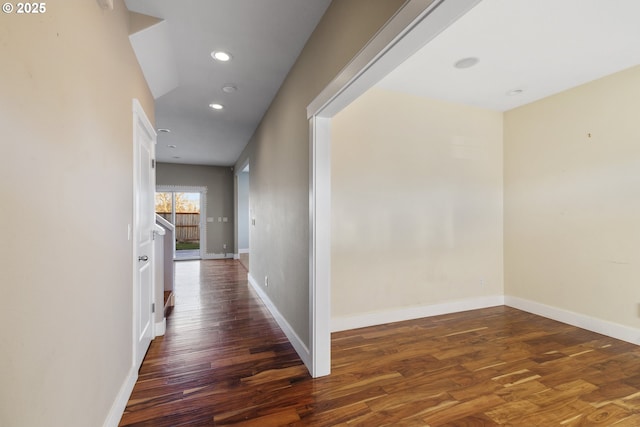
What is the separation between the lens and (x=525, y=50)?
252 centimetres

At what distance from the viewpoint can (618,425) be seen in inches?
67.1

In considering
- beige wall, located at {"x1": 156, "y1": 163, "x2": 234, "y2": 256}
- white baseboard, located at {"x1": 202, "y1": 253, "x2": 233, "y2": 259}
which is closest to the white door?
beige wall, located at {"x1": 156, "y1": 163, "x2": 234, "y2": 256}

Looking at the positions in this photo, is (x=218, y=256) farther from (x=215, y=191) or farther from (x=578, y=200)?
(x=578, y=200)

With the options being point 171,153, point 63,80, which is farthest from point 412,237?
point 171,153

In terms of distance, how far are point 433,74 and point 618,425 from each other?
3.10 metres

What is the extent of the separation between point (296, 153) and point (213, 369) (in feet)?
6.51

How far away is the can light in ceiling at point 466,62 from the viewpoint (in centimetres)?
267

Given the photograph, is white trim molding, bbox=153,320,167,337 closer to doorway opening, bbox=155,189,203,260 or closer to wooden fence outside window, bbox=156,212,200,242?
doorway opening, bbox=155,189,203,260

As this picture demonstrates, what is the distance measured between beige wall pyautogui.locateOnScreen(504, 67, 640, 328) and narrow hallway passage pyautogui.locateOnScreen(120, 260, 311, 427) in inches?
128

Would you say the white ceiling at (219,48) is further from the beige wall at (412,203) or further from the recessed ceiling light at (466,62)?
the recessed ceiling light at (466,62)

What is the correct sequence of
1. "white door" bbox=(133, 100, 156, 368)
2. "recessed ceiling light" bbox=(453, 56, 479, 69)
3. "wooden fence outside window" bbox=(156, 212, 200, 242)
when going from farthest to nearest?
"wooden fence outside window" bbox=(156, 212, 200, 242) < "recessed ceiling light" bbox=(453, 56, 479, 69) < "white door" bbox=(133, 100, 156, 368)

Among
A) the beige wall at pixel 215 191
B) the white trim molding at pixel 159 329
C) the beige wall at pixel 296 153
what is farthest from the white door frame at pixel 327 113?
the beige wall at pixel 215 191

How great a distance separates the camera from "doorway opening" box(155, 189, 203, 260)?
8.68m

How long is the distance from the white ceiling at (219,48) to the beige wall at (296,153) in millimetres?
153
